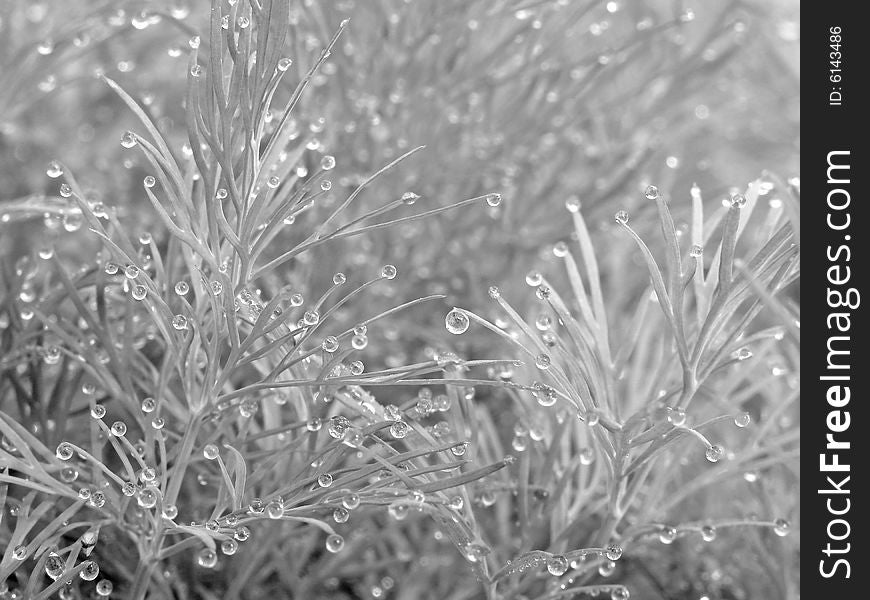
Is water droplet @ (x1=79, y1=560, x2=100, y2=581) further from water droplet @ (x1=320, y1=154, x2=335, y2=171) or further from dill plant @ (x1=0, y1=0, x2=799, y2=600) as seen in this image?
water droplet @ (x1=320, y1=154, x2=335, y2=171)

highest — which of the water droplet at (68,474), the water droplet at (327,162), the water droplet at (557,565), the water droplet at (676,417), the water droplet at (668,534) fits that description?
the water droplet at (327,162)

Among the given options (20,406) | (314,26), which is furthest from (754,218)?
(20,406)

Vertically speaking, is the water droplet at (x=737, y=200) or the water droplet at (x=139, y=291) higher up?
the water droplet at (x=737, y=200)

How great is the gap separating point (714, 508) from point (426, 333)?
182 millimetres

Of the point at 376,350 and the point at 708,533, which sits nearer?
the point at 708,533

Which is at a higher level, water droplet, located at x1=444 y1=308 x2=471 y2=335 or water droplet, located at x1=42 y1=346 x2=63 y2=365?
water droplet, located at x1=444 y1=308 x2=471 y2=335

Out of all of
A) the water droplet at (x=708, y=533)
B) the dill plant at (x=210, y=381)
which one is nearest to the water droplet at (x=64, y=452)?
the dill plant at (x=210, y=381)

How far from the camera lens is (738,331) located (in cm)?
30

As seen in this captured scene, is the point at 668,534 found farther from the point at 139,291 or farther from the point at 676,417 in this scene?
the point at 139,291

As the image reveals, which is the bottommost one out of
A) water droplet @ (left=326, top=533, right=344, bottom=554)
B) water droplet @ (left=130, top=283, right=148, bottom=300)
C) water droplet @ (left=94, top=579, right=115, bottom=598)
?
water droplet @ (left=94, top=579, right=115, bottom=598)

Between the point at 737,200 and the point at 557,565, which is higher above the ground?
the point at 737,200

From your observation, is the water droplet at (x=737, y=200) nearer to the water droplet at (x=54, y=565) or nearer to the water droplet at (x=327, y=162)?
the water droplet at (x=327, y=162)
